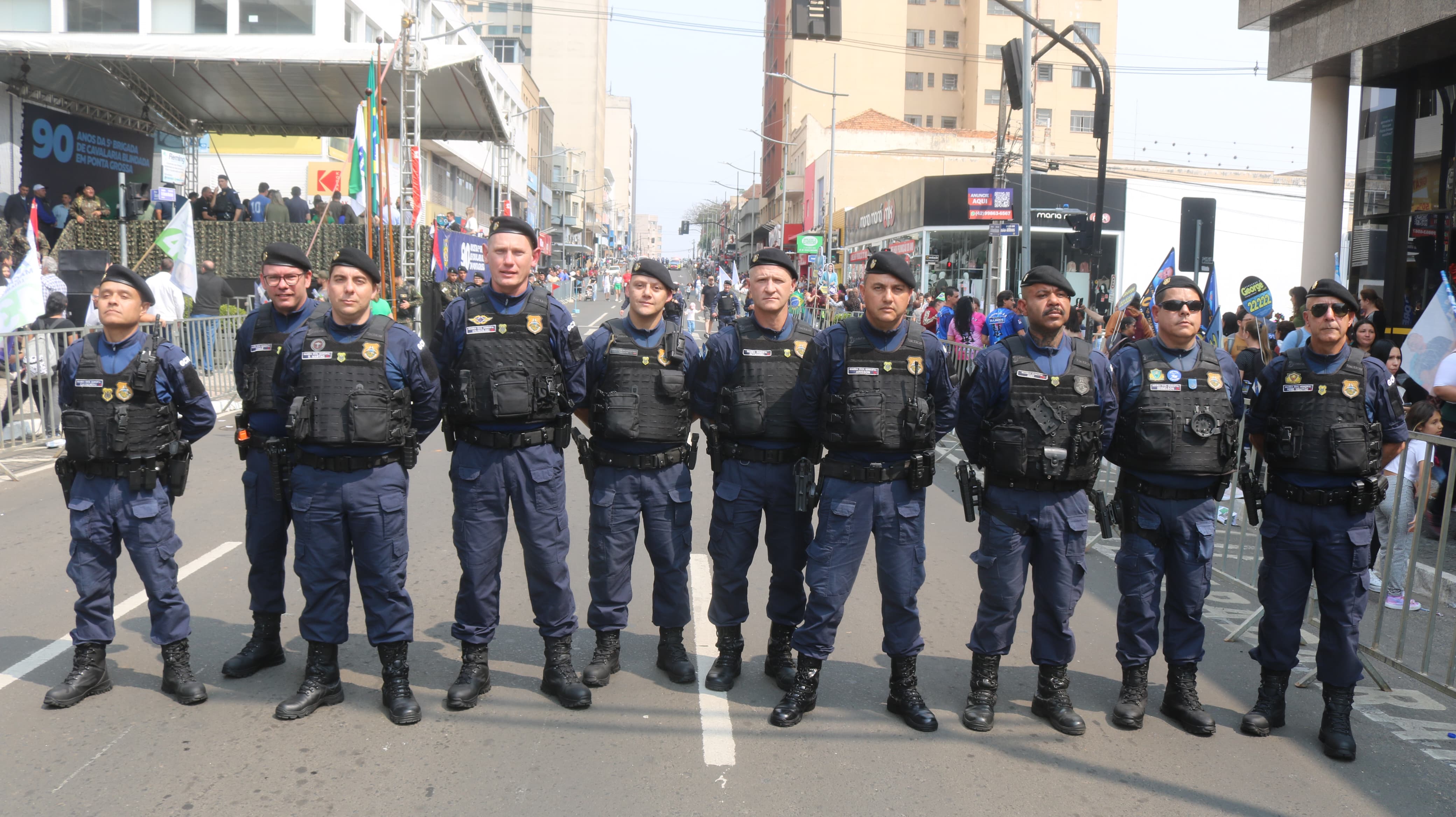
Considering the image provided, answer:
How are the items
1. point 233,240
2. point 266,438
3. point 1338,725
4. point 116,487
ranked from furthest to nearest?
point 233,240, point 266,438, point 116,487, point 1338,725

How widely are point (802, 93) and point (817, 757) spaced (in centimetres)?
7894

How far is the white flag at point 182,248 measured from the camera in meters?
12.7

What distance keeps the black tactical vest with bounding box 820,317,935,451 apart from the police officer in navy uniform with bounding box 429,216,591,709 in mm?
1230

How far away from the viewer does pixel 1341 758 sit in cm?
455

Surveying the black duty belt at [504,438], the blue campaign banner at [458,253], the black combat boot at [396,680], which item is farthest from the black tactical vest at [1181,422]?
the blue campaign banner at [458,253]

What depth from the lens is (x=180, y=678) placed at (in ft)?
16.0

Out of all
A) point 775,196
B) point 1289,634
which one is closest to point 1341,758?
point 1289,634

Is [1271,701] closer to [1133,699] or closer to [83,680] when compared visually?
[1133,699]

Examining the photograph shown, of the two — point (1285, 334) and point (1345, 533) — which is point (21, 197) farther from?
point (1345, 533)

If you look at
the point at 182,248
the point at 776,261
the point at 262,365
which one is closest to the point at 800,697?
the point at 776,261

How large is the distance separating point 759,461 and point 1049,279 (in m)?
1.51

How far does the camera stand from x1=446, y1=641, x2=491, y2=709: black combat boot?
4816mm

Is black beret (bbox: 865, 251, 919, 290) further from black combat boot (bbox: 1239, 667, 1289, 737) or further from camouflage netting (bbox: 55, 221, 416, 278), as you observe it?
camouflage netting (bbox: 55, 221, 416, 278)

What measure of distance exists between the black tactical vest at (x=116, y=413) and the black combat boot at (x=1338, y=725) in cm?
515
